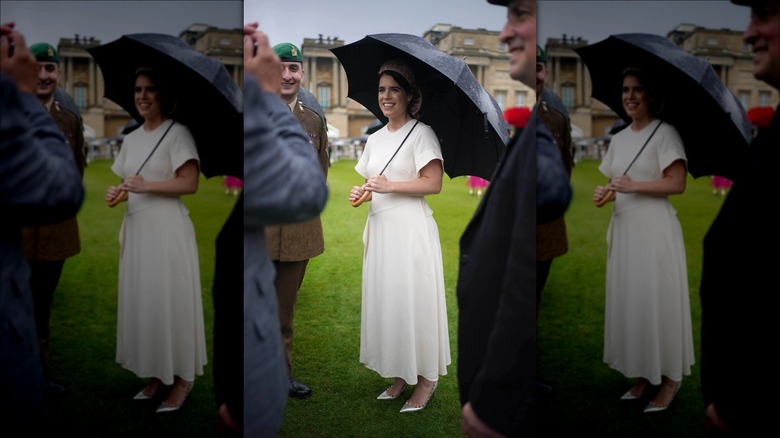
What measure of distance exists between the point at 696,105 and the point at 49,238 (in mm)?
2646

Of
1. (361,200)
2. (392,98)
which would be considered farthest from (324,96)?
(361,200)

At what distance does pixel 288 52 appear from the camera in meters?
3.21

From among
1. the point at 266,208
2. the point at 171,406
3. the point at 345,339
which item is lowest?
the point at 171,406

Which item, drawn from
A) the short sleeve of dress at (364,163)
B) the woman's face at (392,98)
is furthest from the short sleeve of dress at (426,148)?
the short sleeve of dress at (364,163)

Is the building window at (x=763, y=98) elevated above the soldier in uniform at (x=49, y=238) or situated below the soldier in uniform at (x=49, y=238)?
above

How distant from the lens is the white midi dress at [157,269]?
8.92 feet

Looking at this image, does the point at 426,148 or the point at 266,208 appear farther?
the point at 426,148

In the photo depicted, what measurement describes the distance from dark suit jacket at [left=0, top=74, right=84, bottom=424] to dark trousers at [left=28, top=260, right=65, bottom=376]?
0.08 meters

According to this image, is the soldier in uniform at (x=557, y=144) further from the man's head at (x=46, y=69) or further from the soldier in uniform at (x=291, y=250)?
the man's head at (x=46, y=69)

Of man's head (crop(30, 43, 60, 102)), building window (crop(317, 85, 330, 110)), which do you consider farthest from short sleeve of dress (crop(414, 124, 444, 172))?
man's head (crop(30, 43, 60, 102))

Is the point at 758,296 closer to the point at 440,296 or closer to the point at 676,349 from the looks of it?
the point at 676,349

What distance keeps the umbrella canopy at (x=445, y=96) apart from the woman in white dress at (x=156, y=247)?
97 centimetres

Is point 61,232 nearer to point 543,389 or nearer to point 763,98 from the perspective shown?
point 543,389

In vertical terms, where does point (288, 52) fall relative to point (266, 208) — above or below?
above
